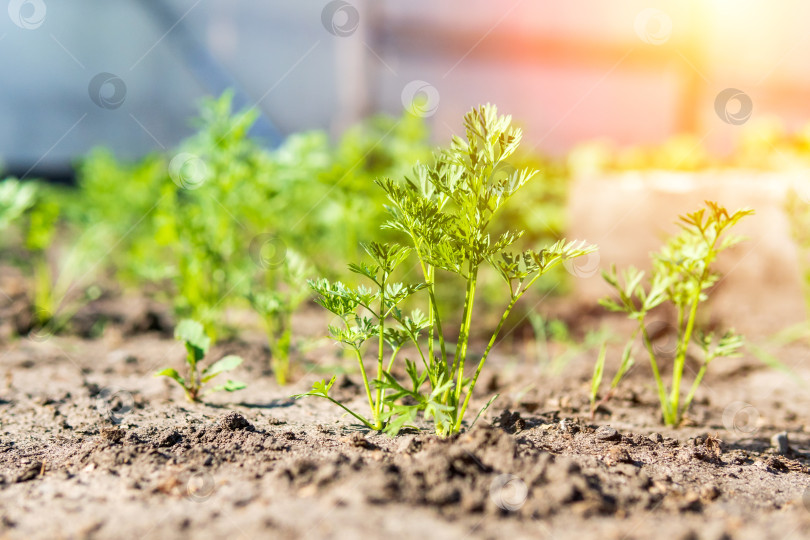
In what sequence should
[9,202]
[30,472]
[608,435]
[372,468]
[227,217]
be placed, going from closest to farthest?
[372,468] → [30,472] → [608,435] → [9,202] → [227,217]

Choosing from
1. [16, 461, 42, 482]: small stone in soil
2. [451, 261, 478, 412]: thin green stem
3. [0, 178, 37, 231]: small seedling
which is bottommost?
[16, 461, 42, 482]: small stone in soil

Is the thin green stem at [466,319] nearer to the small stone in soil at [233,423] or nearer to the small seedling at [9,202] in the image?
the small stone in soil at [233,423]

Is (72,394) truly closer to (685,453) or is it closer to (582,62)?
(685,453)

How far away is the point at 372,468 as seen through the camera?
4.45 feet

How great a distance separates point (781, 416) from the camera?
2299 mm

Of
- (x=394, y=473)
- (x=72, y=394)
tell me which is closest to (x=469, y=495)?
(x=394, y=473)

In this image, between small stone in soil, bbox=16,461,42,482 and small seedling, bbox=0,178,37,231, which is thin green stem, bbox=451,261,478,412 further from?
small seedling, bbox=0,178,37,231

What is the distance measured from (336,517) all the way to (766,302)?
128 inches

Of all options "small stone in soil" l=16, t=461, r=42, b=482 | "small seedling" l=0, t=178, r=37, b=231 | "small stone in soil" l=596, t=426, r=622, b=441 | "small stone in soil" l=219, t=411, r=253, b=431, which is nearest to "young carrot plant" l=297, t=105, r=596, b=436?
"small stone in soil" l=219, t=411, r=253, b=431

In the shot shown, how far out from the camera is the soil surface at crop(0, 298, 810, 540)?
1.19m

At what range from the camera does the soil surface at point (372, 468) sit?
3.90 feet

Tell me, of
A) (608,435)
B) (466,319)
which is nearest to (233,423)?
(466,319)

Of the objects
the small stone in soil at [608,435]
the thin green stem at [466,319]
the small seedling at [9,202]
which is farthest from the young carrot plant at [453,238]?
the small seedling at [9,202]

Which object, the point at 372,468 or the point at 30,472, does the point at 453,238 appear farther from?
the point at 30,472
